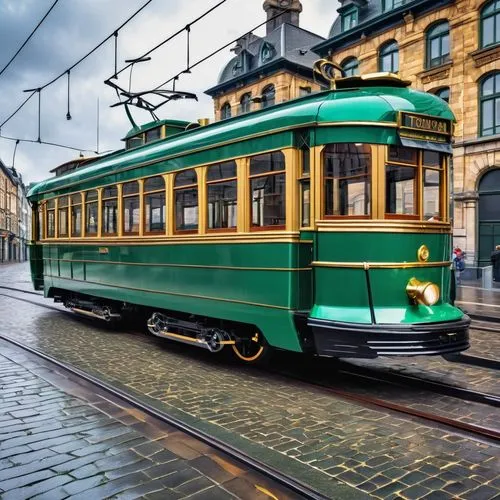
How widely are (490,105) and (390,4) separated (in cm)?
774

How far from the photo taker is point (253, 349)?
720 cm

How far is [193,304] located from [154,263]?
1.29 metres

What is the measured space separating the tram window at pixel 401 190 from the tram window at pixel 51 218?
9.10m

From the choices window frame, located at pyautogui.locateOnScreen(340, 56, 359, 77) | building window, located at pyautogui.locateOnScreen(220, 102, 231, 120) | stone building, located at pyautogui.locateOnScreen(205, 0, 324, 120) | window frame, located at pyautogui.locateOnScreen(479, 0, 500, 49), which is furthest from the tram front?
building window, located at pyautogui.locateOnScreen(220, 102, 231, 120)

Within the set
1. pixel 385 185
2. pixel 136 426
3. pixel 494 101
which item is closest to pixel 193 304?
pixel 136 426

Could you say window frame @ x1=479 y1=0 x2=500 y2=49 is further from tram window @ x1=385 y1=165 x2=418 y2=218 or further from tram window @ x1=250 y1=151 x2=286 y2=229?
tram window @ x1=250 y1=151 x2=286 y2=229

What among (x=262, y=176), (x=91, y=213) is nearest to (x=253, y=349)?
(x=262, y=176)

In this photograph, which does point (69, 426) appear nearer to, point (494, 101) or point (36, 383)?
point (36, 383)

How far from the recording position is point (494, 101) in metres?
22.4

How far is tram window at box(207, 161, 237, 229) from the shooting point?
6.94m

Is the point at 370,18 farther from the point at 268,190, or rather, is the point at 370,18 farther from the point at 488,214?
the point at 268,190

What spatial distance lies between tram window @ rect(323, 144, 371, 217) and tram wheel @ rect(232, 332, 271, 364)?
1.91 m

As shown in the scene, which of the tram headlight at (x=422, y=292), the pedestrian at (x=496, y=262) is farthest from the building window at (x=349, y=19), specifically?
the tram headlight at (x=422, y=292)

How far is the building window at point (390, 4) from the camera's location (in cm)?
2577
